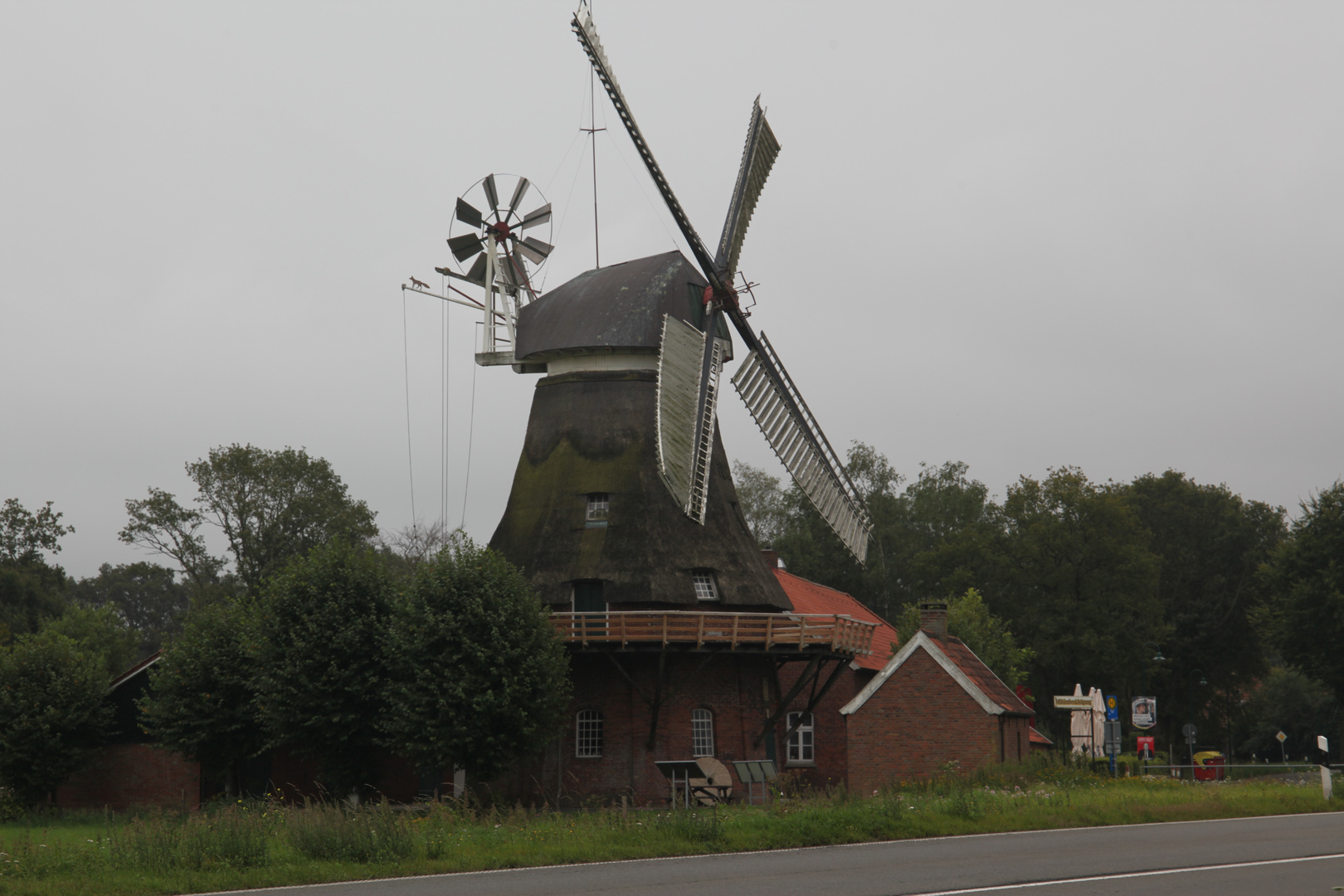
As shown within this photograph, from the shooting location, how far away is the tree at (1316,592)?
149 ft

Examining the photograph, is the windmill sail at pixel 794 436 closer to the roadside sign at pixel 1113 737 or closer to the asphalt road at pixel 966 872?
the roadside sign at pixel 1113 737

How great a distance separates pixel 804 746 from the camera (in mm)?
30703

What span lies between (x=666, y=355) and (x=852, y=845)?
13.8 meters

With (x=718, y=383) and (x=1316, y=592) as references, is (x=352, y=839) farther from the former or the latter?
(x=1316, y=592)

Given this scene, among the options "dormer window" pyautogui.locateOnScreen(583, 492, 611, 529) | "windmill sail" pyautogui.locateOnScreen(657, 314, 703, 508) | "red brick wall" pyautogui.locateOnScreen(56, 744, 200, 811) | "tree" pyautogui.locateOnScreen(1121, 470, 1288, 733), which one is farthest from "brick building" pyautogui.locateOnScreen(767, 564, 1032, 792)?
"tree" pyautogui.locateOnScreen(1121, 470, 1288, 733)

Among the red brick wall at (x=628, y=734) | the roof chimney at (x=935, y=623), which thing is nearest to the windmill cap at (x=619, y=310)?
the red brick wall at (x=628, y=734)

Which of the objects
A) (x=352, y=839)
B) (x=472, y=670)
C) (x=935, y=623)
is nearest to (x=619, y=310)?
(x=472, y=670)

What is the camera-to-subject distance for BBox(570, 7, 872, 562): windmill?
2645 cm

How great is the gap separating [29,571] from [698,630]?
41.8 m

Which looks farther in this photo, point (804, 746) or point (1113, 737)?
point (804, 746)

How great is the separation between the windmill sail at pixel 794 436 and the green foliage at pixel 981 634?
9.39 meters

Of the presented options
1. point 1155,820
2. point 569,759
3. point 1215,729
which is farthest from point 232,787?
point 1215,729

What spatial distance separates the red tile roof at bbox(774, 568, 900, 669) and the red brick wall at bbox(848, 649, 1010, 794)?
3912 mm

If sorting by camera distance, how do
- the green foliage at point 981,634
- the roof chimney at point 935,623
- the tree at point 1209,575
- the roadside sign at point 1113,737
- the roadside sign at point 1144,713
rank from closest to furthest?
the roadside sign at point 1113,737
the roof chimney at point 935,623
the roadside sign at point 1144,713
the green foliage at point 981,634
the tree at point 1209,575
